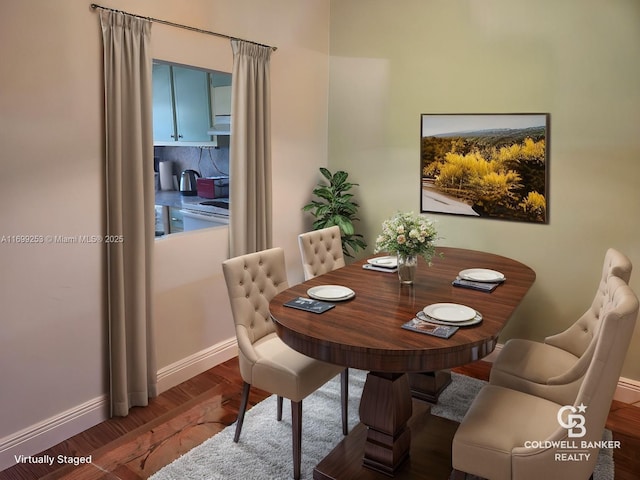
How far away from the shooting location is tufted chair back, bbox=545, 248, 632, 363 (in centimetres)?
248

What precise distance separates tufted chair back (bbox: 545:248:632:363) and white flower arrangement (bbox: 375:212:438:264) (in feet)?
2.84

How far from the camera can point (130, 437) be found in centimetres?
283

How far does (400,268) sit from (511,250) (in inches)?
53.6

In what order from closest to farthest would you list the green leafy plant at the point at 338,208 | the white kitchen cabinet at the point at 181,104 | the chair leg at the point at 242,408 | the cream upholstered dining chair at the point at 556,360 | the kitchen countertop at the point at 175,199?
the cream upholstered dining chair at the point at 556,360
the chair leg at the point at 242,408
the green leafy plant at the point at 338,208
the white kitchen cabinet at the point at 181,104
the kitchen countertop at the point at 175,199

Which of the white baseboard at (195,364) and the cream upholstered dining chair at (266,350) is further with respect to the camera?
the white baseboard at (195,364)

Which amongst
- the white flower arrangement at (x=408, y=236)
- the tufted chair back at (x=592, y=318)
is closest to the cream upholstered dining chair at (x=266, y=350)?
the white flower arrangement at (x=408, y=236)

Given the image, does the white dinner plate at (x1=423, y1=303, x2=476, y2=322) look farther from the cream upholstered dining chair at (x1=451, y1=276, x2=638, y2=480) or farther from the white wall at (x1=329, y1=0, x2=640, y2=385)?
the white wall at (x1=329, y1=0, x2=640, y2=385)

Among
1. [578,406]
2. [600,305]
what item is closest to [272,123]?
[600,305]

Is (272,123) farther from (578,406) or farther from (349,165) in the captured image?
(578,406)

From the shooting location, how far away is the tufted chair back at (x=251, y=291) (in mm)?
2649

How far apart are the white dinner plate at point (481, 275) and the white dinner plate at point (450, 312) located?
1.65 ft

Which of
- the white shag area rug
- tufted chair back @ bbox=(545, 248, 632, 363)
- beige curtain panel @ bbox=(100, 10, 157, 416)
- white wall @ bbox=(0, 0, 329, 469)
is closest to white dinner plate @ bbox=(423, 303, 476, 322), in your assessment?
tufted chair back @ bbox=(545, 248, 632, 363)

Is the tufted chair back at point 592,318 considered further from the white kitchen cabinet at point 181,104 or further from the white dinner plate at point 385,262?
the white kitchen cabinet at point 181,104

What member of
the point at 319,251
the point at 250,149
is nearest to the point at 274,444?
the point at 319,251
